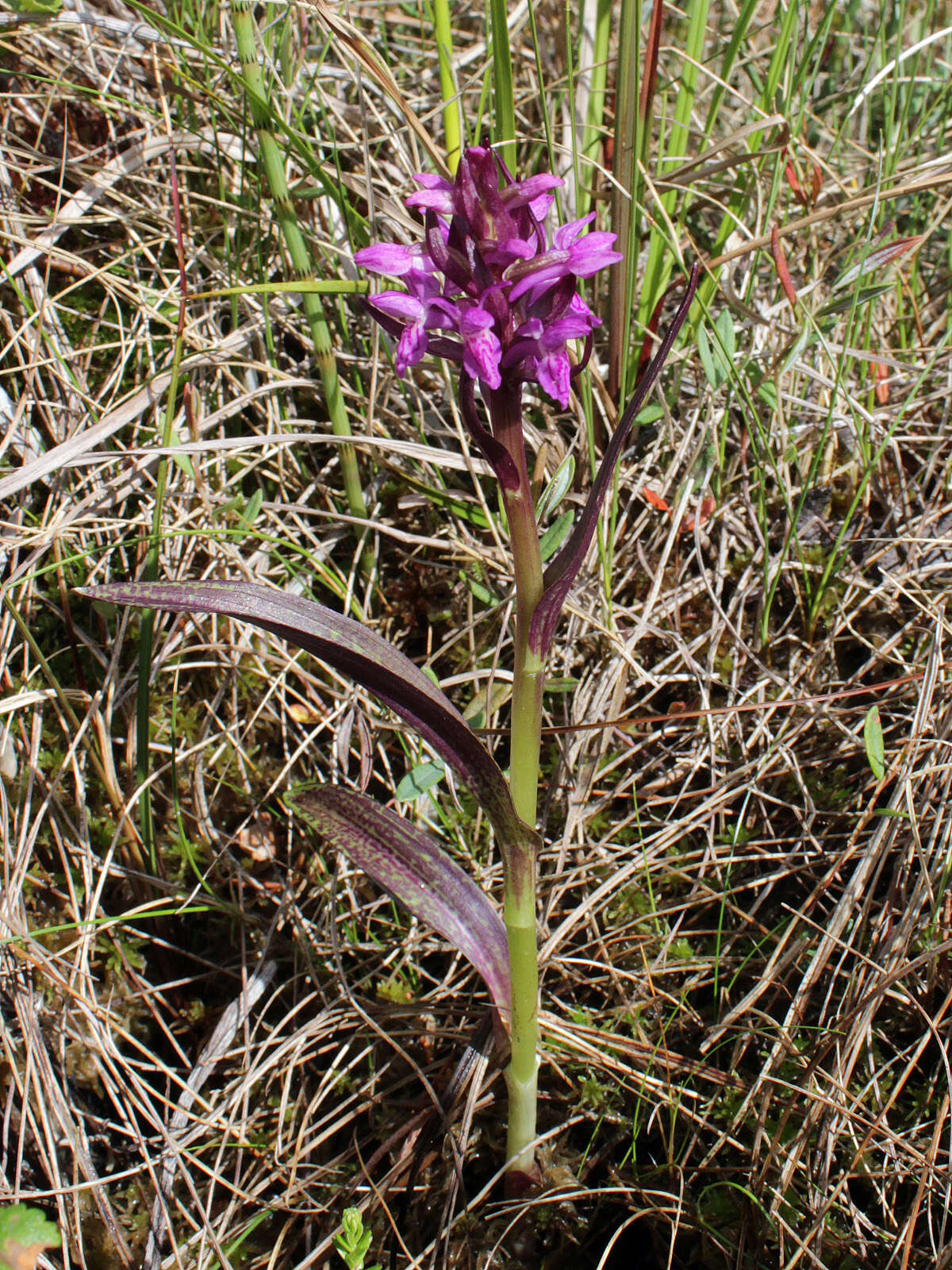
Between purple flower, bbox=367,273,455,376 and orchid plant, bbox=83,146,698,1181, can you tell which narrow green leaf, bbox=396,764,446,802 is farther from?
purple flower, bbox=367,273,455,376

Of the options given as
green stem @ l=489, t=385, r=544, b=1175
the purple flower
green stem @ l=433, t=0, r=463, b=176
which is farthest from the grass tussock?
the purple flower

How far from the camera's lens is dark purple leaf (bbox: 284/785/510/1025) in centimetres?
147

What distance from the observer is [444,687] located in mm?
2057

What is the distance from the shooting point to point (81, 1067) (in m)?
1.90

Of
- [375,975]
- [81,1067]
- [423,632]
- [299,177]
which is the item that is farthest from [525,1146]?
[299,177]

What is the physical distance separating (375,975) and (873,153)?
2.54 metres

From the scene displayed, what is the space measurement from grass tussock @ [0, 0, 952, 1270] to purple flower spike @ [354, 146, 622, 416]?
624 mm

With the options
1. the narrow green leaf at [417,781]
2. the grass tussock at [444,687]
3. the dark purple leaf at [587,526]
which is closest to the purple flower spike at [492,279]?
the dark purple leaf at [587,526]

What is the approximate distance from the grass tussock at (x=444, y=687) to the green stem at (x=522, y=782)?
5.2 inches

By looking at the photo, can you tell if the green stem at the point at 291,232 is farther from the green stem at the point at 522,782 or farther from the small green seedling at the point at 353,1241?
the small green seedling at the point at 353,1241

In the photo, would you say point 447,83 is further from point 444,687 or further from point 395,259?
point 444,687

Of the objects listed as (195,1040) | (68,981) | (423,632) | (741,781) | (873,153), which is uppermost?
(873,153)

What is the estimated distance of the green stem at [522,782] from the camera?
1.29m

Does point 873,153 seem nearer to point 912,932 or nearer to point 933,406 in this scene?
point 933,406
